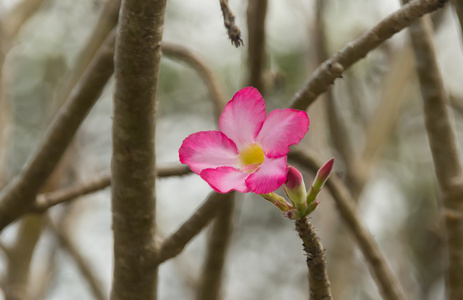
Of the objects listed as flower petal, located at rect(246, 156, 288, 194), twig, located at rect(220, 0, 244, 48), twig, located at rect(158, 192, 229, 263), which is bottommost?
flower petal, located at rect(246, 156, 288, 194)

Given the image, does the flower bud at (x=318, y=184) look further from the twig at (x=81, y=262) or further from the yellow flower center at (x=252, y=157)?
the twig at (x=81, y=262)

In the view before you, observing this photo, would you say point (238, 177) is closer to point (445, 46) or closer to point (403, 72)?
point (403, 72)

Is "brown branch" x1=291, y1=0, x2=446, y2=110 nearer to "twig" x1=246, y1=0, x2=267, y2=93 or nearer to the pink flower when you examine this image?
the pink flower

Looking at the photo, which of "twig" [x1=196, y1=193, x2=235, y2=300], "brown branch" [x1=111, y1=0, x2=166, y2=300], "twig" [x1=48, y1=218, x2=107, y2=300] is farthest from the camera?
"twig" [x1=48, y1=218, x2=107, y2=300]

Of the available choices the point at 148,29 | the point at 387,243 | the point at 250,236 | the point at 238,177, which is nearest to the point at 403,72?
the point at 387,243

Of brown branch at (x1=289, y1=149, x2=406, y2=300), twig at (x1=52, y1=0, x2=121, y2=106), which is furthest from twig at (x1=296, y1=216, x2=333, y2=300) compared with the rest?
twig at (x1=52, y1=0, x2=121, y2=106)

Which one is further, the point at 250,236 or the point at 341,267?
the point at 250,236
